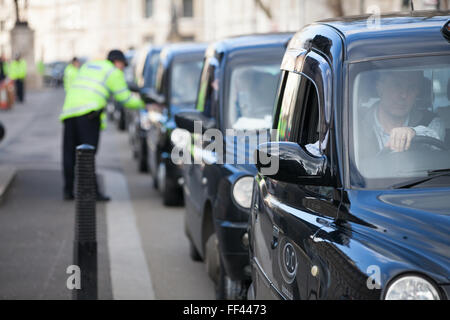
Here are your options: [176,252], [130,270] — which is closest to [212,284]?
[130,270]

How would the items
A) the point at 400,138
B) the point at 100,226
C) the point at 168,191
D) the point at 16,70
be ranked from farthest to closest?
the point at 16,70, the point at 168,191, the point at 100,226, the point at 400,138

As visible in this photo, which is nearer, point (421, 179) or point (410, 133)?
point (421, 179)

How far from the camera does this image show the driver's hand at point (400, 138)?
411cm

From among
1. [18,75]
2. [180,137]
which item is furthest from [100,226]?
[18,75]

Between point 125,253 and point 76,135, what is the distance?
358 centimetres

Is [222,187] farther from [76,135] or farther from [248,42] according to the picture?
[76,135]

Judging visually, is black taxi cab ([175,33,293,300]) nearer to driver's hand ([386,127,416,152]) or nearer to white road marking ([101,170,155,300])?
white road marking ([101,170,155,300])

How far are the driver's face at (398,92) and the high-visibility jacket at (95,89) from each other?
8006 millimetres

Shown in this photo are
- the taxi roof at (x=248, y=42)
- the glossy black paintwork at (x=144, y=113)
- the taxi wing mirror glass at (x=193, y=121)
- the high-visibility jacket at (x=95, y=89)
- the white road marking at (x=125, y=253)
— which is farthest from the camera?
the glossy black paintwork at (x=144, y=113)

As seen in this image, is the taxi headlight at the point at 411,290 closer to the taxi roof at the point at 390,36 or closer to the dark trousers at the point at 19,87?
the taxi roof at the point at 390,36

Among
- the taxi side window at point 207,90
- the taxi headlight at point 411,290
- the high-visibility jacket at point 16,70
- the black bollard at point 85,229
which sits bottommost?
the high-visibility jacket at point 16,70

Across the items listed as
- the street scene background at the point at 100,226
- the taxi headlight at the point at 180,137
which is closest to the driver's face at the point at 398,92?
the street scene background at the point at 100,226

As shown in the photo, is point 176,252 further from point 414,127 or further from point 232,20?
point 232,20

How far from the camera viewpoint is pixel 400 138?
4.15 meters
